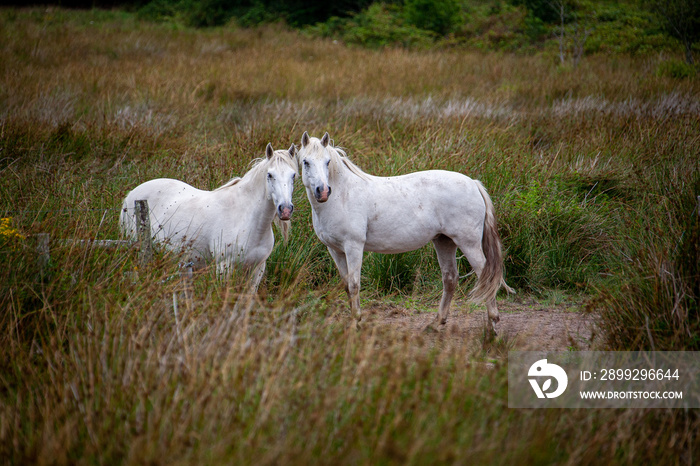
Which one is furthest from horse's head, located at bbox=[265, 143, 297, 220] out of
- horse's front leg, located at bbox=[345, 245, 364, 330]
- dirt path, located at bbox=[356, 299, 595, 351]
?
dirt path, located at bbox=[356, 299, 595, 351]

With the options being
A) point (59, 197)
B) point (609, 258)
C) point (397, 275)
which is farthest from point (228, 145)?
point (609, 258)

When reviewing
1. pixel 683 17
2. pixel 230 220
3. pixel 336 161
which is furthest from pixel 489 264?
pixel 683 17

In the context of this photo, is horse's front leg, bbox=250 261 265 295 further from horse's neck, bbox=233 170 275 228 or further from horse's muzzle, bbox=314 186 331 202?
horse's muzzle, bbox=314 186 331 202

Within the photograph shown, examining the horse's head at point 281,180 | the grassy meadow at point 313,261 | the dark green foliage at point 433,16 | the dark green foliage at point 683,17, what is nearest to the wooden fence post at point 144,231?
the grassy meadow at point 313,261

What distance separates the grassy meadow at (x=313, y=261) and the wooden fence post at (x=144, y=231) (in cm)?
10

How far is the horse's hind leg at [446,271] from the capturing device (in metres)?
4.40

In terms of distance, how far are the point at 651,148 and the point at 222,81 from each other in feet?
25.2

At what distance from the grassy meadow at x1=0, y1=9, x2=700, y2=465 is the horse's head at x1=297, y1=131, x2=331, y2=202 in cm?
74

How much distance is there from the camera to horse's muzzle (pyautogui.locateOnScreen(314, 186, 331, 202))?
11.9 ft

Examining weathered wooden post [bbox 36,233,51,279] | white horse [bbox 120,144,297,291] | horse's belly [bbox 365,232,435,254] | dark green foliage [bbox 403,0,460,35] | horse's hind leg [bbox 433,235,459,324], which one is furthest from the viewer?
dark green foliage [bbox 403,0,460,35]

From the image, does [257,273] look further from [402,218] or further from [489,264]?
[489,264]

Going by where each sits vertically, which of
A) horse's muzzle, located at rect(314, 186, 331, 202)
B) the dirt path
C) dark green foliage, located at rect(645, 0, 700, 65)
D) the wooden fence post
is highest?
dark green foliage, located at rect(645, 0, 700, 65)

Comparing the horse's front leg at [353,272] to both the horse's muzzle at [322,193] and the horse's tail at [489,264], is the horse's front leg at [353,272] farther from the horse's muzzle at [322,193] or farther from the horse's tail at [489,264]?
the horse's tail at [489,264]

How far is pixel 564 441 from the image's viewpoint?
219 cm
